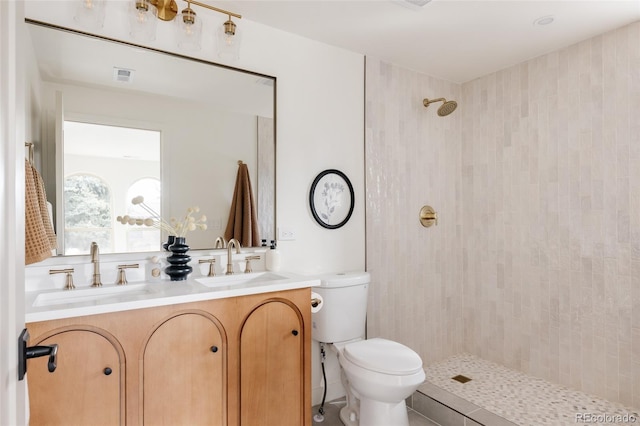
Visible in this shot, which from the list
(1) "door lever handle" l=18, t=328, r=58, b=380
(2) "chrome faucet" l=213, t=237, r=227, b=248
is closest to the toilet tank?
(2) "chrome faucet" l=213, t=237, r=227, b=248

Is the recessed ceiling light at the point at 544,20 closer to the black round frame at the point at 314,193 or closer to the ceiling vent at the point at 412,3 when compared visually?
the ceiling vent at the point at 412,3

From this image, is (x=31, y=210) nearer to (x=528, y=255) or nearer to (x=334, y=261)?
(x=334, y=261)

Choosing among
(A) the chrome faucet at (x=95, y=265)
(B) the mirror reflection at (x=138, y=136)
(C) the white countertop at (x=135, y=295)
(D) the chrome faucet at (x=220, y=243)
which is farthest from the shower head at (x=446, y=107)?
(A) the chrome faucet at (x=95, y=265)

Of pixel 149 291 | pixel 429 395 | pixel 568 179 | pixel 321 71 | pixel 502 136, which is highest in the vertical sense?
pixel 321 71

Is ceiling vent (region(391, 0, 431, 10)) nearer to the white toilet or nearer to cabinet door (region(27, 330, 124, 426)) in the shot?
the white toilet

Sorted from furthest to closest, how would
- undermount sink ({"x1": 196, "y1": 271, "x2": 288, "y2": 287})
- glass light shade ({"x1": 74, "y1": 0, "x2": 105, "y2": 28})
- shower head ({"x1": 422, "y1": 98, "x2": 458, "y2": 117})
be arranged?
1. shower head ({"x1": 422, "y1": 98, "x2": 458, "y2": 117})
2. undermount sink ({"x1": 196, "y1": 271, "x2": 288, "y2": 287})
3. glass light shade ({"x1": 74, "y1": 0, "x2": 105, "y2": 28})

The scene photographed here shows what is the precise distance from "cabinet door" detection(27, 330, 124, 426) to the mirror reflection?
1.91 feet

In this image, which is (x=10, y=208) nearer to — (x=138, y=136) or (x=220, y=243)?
(x=138, y=136)

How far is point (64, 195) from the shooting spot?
1812mm

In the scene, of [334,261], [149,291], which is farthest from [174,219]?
[334,261]

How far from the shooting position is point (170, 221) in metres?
2.07

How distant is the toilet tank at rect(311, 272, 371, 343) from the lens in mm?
2357

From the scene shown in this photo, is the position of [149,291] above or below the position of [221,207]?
below

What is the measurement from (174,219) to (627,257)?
266cm
